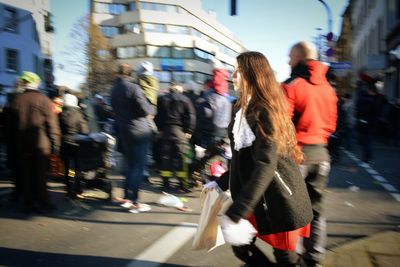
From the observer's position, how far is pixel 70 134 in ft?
21.9

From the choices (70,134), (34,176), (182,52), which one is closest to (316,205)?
(34,176)

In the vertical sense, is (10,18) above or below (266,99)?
above

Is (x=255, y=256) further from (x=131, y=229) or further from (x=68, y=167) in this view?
(x=68, y=167)

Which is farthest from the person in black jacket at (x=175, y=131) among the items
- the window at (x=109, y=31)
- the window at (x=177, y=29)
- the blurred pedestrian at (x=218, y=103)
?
the window at (x=109, y=31)

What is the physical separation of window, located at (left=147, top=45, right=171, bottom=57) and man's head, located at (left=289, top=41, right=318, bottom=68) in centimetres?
5599

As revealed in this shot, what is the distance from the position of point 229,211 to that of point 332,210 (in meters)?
3.70

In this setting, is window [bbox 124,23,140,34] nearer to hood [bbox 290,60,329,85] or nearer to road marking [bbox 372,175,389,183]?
road marking [bbox 372,175,389,183]

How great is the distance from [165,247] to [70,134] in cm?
346

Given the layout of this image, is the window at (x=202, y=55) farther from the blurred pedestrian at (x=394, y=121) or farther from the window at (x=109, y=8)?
the blurred pedestrian at (x=394, y=121)

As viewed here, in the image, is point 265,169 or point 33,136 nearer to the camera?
point 265,169

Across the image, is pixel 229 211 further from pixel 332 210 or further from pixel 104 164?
pixel 104 164

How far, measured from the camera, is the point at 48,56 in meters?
42.8

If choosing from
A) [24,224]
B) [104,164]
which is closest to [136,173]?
[104,164]

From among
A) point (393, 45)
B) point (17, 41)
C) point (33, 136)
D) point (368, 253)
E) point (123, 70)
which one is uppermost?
point (17, 41)
